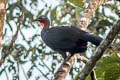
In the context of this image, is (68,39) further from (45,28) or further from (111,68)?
(111,68)

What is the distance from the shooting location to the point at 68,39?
321 centimetres

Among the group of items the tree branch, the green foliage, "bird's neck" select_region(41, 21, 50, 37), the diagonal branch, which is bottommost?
the tree branch

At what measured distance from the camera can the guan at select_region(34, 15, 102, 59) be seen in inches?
121

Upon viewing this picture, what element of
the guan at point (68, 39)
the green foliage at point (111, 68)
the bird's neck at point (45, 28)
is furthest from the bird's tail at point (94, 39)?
the bird's neck at point (45, 28)

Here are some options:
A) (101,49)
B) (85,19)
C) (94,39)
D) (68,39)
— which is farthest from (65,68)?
(101,49)

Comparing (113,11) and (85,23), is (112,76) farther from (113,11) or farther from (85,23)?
(113,11)

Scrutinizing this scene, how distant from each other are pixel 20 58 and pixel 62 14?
48.7 inches

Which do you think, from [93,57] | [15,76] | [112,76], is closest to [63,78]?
[112,76]

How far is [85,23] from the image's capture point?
3.62 m

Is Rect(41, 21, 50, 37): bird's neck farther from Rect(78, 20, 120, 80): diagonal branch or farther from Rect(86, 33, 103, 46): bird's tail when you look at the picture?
Rect(78, 20, 120, 80): diagonal branch

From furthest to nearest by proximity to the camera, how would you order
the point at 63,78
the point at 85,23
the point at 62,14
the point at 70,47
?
the point at 62,14 → the point at 85,23 → the point at 70,47 → the point at 63,78

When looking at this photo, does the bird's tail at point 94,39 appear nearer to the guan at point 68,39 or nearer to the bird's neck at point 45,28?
the guan at point 68,39

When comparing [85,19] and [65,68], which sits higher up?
[85,19]

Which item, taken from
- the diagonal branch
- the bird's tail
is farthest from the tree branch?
the diagonal branch
